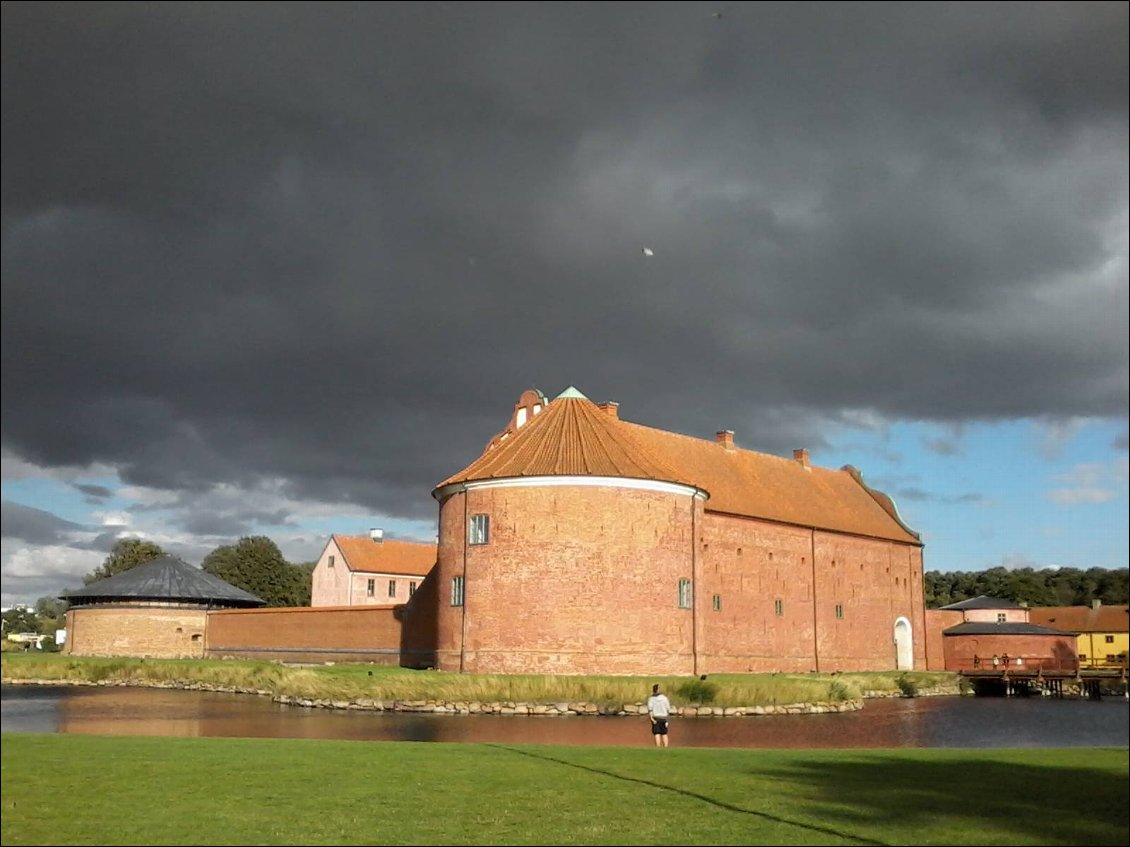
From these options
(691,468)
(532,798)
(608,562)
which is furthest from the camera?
(691,468)

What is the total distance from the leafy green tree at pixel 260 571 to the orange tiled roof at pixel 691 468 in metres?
41.1

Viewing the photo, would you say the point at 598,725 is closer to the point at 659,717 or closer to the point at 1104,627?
the point at 659,717

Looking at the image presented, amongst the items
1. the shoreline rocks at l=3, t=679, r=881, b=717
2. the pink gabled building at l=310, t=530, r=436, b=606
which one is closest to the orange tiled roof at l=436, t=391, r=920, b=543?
the shoreline rocks at l=3, t=679, r=881, b=717

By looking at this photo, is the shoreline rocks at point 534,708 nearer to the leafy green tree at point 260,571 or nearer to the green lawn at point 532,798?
the green lawn at point 532,798

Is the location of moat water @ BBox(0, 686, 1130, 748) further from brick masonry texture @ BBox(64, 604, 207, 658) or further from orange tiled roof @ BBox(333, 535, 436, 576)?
orange tiled roof @ BBox(333, 535, 436, 576)

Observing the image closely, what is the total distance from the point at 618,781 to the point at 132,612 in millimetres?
38527

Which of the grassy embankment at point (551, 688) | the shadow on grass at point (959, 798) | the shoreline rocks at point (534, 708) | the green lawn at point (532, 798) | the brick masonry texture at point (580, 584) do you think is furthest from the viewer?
the brick masonry texture at point (580, 584)

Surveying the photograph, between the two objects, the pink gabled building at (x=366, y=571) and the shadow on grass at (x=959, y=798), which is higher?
the pink gabled building at (x=366, y=571)

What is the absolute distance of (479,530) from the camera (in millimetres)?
30281

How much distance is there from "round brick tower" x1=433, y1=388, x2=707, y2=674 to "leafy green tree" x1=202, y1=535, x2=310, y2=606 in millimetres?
45403

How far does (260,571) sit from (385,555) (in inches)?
571

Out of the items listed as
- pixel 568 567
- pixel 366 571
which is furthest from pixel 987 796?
pixel 366 571

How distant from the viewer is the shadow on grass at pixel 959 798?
7609mm

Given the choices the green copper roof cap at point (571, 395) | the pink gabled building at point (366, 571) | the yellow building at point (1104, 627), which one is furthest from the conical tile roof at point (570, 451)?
the pink gabled building at point (366, 571)
